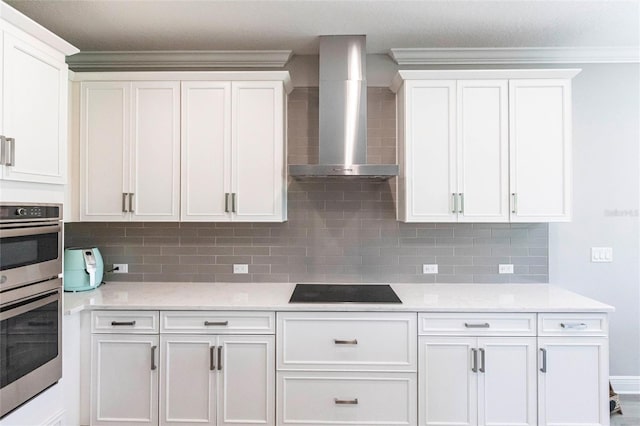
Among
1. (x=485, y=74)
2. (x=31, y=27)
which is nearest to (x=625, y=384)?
(x=485, y=74)

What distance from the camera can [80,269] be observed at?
2.60 m

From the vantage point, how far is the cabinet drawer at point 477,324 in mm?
2227

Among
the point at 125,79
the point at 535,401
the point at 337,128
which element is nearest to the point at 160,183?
the point at 125,79

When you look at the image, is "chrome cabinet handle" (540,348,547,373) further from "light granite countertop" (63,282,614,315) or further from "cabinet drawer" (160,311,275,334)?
"cabinet drawer" (160,311,275,334)

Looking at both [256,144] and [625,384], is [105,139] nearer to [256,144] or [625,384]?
[256,144]

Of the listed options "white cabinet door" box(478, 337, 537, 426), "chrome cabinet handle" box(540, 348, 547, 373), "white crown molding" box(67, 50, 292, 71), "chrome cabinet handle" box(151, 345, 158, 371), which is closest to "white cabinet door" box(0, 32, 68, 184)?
"white crown molding" box(67, 50, 292, 71)

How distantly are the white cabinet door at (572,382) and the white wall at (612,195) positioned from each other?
80 cm

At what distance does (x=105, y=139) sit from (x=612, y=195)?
377 centimetres

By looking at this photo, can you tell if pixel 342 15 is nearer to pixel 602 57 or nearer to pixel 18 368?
pixel 602 57

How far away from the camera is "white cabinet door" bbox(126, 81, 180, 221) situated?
8.55 feet

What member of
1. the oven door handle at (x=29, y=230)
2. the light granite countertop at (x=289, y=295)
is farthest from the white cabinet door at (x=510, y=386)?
the oven door handle at (x=29, y=230)

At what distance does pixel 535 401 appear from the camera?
222 centimetres

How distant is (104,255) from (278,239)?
1.37 m

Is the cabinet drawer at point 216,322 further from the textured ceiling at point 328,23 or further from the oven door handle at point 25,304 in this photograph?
the textured ceiling at point 328,23
